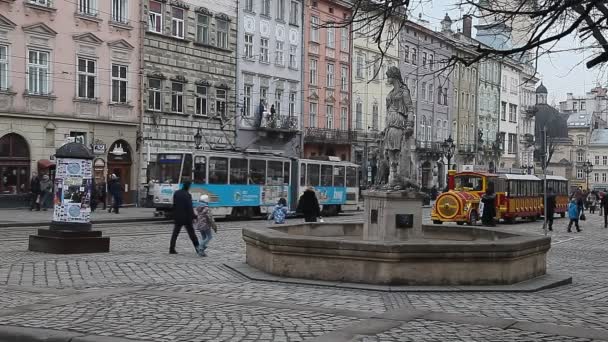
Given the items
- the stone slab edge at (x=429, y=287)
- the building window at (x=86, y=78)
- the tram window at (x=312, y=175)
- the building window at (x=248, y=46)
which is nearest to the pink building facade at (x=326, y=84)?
the building window at (x=248, y=46)

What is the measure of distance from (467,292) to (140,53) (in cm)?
3235

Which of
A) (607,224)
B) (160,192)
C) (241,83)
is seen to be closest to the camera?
(160,192)

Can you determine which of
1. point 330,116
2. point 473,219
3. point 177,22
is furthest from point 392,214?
point 330,116

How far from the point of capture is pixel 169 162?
32.6 m

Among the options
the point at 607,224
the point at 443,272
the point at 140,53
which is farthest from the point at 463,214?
the point at 443,272

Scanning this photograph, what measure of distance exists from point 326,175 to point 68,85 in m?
14.1

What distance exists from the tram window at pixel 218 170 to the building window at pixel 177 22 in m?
12.5

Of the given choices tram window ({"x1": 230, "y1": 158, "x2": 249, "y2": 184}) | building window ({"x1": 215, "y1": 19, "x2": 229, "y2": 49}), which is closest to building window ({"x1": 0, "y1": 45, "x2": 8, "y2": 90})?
tram window ({"x1": 230, "y1": 158, "x2": 249, "y2": 184})

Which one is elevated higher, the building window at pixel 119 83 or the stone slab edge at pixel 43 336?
the building window at pixel 119 83

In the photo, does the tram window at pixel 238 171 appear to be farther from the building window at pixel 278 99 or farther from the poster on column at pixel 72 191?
the building window at pixel 278 99

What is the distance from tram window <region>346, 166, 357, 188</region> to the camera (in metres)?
43.3

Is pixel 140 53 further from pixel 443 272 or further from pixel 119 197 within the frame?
pixel 443 272

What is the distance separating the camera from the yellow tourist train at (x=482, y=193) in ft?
112

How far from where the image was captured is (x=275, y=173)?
37656 millimetres
